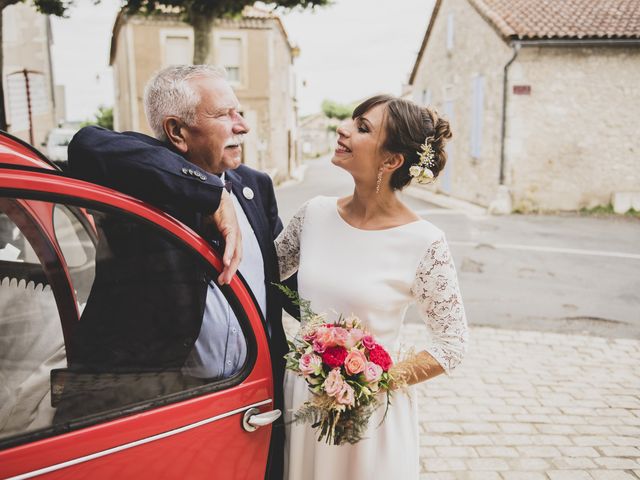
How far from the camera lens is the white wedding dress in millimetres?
2057

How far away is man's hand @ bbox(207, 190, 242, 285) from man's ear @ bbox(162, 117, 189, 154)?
1.08 ft

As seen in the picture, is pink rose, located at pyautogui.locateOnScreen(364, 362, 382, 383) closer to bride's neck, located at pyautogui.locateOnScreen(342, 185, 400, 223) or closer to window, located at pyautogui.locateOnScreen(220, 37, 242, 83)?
bride's neck, located at pyautogui.locateOnScreen(342, 185, 400, 223)

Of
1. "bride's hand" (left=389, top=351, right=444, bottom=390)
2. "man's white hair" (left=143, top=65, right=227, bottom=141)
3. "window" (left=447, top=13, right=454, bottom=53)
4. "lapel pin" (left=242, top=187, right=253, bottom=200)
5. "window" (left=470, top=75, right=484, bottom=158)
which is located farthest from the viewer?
"window" (left=447, top=13, right=454, bottom=53)

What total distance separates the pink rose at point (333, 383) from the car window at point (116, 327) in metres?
0.28

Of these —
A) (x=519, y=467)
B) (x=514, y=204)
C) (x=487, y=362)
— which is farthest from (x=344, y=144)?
(x=514, y=204)

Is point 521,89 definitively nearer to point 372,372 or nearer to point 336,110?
point 372,372

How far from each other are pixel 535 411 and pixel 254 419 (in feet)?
11.4

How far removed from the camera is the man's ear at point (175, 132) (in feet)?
6.57

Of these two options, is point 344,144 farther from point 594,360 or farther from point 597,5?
point 597,5

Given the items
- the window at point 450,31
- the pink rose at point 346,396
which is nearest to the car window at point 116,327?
the pink rose at point 346,396

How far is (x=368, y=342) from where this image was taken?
1793 mm

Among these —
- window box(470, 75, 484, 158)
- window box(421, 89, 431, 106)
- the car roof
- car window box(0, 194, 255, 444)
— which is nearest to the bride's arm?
car window box(0, 194, 255, 444)

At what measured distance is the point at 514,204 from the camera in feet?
53.0

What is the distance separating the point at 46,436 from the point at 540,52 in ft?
55.4
